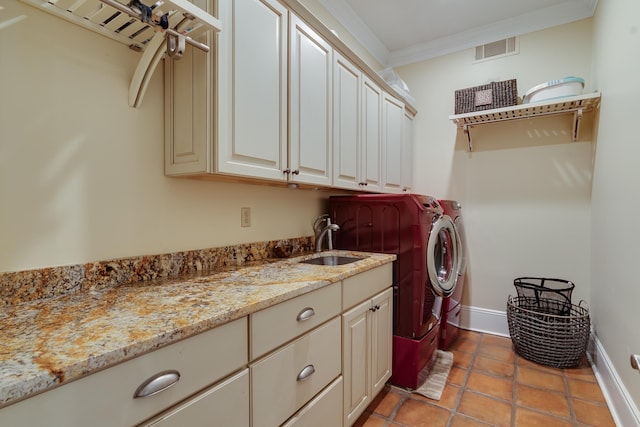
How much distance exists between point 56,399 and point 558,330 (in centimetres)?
268

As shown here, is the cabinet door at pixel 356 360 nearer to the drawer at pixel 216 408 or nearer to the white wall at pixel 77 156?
the drawer at pixel 216 408

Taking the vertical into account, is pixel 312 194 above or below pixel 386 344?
above

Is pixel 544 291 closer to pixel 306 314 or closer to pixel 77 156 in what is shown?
pixel 306 314

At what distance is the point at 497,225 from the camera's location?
2.78 meters

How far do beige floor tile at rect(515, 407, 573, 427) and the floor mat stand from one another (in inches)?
16.1

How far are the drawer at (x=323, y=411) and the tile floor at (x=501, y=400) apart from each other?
377 mm

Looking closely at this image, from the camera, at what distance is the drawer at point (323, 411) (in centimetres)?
118

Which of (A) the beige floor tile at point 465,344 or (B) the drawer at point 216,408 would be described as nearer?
(B) the drawer at point 216,408

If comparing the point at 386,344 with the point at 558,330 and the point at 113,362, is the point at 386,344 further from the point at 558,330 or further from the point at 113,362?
the point at 113,362

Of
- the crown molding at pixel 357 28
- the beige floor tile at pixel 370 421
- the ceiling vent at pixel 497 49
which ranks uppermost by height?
the crown molding at pixel 357 28

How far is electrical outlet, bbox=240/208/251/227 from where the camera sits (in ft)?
5.64

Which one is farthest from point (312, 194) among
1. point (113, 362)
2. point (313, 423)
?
point (113, 362)

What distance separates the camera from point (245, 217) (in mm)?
1738

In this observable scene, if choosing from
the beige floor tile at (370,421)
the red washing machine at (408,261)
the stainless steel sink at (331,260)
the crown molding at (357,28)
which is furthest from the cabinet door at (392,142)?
the beige floor tile at (370,421)
